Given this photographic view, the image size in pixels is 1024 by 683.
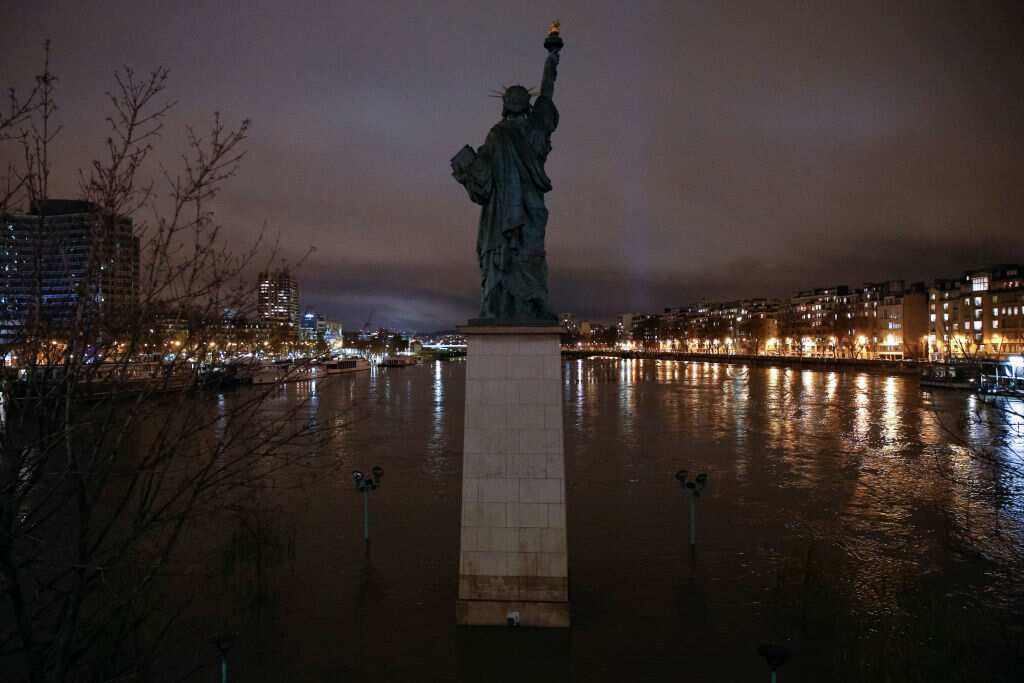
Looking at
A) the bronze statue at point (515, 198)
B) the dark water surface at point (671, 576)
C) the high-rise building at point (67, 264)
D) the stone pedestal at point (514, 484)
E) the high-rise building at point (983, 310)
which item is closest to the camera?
the high-rise building at point (67, 264)

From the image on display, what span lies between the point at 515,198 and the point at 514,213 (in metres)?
0.25

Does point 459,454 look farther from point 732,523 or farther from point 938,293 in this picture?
point 938,293

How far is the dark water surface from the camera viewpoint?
33.1 feet

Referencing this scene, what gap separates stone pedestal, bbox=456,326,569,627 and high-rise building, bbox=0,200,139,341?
5398mm

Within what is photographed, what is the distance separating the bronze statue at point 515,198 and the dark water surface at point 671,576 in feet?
12.4

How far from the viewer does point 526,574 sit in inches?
419

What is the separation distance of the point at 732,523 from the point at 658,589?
18.8 feet

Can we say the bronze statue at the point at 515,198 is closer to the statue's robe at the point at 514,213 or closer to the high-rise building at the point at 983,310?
the statue's robe at the point at 514,213

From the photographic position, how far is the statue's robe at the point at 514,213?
10922 mm

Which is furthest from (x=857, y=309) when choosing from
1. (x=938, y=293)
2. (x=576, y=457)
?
(x=576, y=457)

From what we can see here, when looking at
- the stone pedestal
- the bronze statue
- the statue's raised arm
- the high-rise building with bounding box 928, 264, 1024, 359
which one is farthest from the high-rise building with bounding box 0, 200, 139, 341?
the high-rise building with bounding box 928, 264, 1024, 359

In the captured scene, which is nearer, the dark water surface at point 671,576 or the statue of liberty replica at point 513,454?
the dark water surface at point 671,576

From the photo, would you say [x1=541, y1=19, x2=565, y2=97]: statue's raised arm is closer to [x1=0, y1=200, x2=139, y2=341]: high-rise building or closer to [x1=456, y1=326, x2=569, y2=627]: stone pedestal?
[x1=456, y1=326, x2=569, y2=627]: stone pedestal

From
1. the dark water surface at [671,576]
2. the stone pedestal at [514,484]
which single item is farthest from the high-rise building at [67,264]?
the stone pedestal at [514,484]
